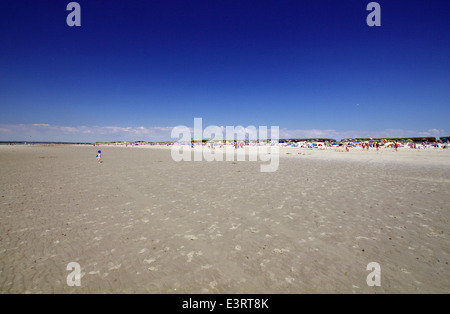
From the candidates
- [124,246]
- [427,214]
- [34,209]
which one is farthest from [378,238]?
[34,209]

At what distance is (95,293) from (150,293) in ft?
3.62

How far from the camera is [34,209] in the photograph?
26.8 feet

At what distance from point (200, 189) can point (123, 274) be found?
7.71 meters

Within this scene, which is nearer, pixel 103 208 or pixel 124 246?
pixel 124 246

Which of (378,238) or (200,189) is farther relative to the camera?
(200,189)

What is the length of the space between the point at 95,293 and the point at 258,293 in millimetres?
3274

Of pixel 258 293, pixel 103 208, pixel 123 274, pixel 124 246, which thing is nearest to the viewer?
pixel 258 293
